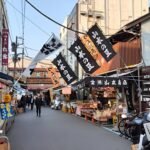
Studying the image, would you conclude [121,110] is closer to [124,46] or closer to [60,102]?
[124,46]

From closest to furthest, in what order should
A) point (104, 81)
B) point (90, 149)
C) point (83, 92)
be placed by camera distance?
point (90, 149)
point (104, 81)
point (83, 92)

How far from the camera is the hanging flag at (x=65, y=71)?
23016 millimetres

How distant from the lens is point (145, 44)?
71.2 ft

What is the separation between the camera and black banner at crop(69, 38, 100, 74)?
19.7 meters

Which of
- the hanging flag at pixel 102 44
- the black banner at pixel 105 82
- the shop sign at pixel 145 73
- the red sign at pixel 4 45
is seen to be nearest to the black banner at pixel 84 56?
the black banner at pixel 105 82

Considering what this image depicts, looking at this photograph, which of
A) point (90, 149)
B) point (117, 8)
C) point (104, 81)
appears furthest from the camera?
point (117, 8)

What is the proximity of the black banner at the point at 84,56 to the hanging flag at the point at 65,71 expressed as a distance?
9.57 feet

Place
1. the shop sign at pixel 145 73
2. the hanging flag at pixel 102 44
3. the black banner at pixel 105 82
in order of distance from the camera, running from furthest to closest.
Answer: the black banner at pixel 105 82, the shop sign at pixel 145 73, the hanging flag at pixel 102 44

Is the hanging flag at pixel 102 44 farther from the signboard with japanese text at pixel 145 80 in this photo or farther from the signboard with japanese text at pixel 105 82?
the signboard with japanese text at pixel 145 80

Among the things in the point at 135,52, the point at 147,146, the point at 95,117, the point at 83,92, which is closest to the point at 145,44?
the point at 135,52

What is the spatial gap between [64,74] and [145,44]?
18.6 ft

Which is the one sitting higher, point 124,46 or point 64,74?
point 124,46

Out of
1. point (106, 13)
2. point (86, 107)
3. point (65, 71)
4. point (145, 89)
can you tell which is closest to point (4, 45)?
point (65, 71)

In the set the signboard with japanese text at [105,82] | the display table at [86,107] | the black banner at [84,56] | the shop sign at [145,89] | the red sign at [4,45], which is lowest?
the display table at [86,107]
